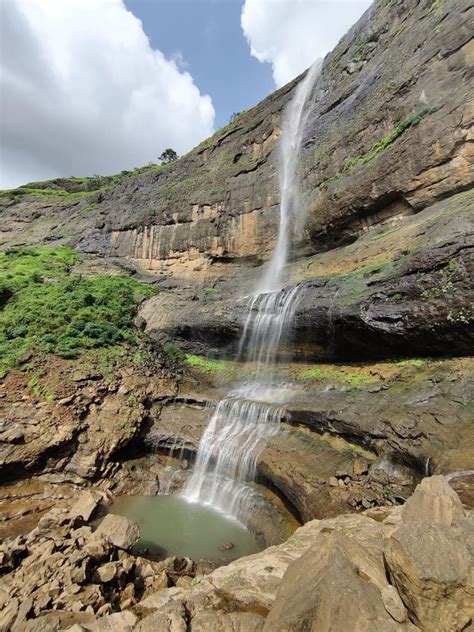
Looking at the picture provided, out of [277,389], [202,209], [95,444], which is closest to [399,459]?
[277,389]

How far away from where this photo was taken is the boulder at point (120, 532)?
6629mm

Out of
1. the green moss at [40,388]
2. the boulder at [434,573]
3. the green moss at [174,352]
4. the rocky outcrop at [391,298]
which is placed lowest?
the green moss at [40,388]

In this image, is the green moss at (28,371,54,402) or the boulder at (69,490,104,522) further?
the green moss at (28,371,54,402)

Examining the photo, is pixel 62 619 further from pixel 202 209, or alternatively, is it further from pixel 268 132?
pixel 268 132

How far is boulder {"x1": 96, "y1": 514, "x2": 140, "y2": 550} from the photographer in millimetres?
6629

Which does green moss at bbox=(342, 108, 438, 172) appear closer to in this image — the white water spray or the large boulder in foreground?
the white water spray

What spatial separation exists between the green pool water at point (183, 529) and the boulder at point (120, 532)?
119 cm

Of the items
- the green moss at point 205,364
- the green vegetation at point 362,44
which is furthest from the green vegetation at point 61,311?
the green vegetation at point 362,44

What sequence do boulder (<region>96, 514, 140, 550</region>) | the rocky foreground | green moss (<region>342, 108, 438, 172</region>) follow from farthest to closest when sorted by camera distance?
green moss (<region>342, 108, 438, 172</region>)
boulder (<region>96, 514, 140, 550</region>)
the rocky foreground

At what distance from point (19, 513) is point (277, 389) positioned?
9529 millimetres

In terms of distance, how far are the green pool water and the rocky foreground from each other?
47.4 inches

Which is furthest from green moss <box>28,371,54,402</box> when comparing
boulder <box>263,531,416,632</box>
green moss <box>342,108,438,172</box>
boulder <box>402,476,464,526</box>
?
green moss <box>342,108,438,172</box>

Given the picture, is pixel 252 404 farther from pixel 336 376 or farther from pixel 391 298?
pixel 391 298

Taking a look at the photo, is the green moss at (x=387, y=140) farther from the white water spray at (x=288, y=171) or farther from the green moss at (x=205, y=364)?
the green moss at (x=205, y=364)
